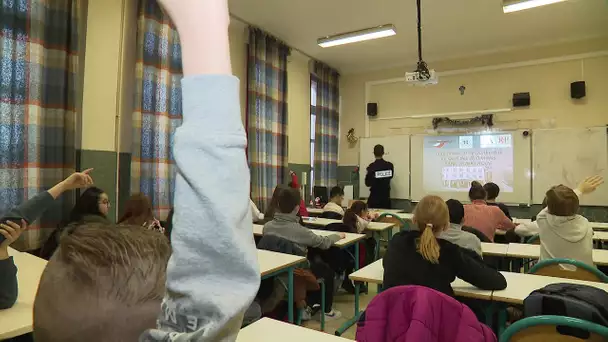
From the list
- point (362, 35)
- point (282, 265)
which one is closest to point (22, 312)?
point (282, 265)

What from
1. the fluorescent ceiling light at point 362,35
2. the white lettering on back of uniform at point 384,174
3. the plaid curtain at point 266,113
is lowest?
the white lettering on back of uniform at point 384,174

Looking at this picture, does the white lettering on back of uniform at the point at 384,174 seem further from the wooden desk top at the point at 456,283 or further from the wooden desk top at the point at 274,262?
the wooden desk top at the point at 274,262

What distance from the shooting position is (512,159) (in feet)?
20.2

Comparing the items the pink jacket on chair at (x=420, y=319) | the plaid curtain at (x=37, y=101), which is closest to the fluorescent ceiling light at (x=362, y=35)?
the plaid curtain at (x=37, y=101)

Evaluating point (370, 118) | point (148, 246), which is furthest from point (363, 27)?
point (148, 246)

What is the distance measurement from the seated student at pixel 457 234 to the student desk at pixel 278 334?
1.34m

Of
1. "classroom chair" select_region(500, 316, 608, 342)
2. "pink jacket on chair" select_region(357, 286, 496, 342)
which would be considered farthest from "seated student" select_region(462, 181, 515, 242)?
"pink jacket on chair" select_region(357, 286, 496, 342)

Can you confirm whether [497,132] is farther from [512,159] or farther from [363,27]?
[363,27]

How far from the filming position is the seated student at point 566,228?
8.57 feet

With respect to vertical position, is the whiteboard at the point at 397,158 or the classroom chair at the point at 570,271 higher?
the whiteboard at the point at 397,158

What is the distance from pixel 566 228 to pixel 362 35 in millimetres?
3575

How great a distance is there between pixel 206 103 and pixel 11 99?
11.2 feet

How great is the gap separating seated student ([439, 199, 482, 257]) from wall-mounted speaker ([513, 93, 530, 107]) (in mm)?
4470

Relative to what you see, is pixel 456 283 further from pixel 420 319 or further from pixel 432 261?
pixel 420 319
